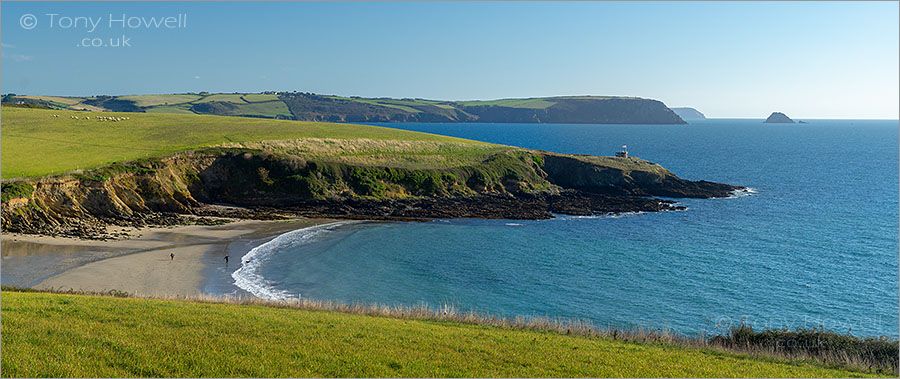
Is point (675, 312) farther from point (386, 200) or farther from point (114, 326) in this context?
point (386, 200)

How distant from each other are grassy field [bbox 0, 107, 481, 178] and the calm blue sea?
96.9 ft

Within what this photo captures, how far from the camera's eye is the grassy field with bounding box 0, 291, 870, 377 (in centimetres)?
1554

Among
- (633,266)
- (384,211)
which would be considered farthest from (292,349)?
(384,211)

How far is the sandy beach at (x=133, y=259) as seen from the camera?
120 ft

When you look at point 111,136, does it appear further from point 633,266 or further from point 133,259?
point 633,266

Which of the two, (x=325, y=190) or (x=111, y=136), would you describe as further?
(x=111, y=136)

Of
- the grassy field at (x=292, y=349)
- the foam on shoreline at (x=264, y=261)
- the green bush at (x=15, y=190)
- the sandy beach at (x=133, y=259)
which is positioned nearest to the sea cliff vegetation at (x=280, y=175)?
the green bush at (x=15, y=190)

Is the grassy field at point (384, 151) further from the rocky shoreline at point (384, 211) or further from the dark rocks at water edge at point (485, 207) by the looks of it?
the rocky shoreline at point (384, 211)

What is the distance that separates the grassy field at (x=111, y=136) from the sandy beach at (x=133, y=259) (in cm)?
1456

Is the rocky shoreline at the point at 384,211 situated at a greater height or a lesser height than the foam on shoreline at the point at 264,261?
greater

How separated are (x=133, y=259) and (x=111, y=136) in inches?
1839

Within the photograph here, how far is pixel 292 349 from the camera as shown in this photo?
17.5 m

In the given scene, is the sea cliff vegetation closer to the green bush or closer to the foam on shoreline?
the green bush

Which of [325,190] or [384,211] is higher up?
[325,190]
